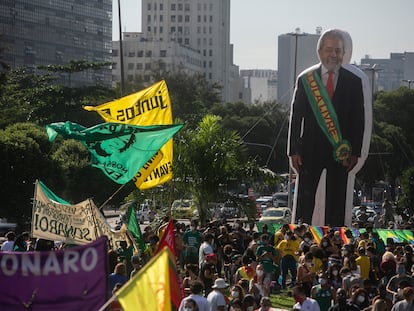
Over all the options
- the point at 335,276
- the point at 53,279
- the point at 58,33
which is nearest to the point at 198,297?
the point at 53,279

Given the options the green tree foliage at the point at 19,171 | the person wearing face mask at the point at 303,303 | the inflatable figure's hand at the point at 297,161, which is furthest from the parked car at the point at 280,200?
the person wearing face mask at the point at 303,303

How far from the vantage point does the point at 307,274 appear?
18.6 m

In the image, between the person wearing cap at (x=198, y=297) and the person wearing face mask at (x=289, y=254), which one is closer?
the person wearing cap at (x=198, y=297)

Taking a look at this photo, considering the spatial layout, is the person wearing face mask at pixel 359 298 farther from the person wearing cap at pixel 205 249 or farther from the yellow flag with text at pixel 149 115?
the yellow flag with text at pixel 149 115

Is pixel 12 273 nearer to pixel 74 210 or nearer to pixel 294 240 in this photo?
pixel 74 210

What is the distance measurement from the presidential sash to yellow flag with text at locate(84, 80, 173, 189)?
8.43 meters

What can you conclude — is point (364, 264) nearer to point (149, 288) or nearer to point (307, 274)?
point (307, 274)

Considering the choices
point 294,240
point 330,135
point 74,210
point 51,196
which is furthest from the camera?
point 330,135

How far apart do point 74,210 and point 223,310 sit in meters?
4.70

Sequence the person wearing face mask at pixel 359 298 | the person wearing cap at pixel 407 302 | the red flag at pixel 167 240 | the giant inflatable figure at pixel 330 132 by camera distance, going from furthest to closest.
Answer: the giant inflatable figure at pixel 330 132
the person wearing face mask at pixel 359 298
the person wearing cap at pixel 407 302
the red flag at pixel 167 240

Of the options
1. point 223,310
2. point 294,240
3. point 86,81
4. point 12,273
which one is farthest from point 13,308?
point 86,81

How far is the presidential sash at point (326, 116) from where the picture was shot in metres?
32.5

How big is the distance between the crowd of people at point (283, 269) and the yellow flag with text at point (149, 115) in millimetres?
1246

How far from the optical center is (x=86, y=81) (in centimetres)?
15200
